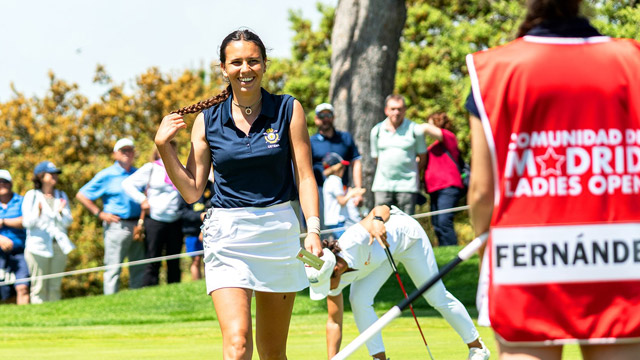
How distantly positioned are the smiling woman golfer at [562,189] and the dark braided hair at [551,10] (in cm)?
8

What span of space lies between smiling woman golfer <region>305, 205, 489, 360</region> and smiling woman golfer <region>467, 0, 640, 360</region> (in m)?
4.17

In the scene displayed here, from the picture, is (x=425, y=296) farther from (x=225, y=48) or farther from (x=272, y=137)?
(x=225, y=48)

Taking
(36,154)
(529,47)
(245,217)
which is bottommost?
(36,154)

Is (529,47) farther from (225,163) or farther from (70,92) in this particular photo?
(70,92)

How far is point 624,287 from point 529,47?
30.3 inches

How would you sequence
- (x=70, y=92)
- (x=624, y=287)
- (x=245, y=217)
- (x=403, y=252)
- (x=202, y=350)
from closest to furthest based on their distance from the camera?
(x=624, y=287) → (x=245, y=217) → (x=403, y=252) → (x=202, y=350) → (x=70, y=92)

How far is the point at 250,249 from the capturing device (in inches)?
210

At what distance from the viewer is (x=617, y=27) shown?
1065 inches

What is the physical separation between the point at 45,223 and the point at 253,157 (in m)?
9.01

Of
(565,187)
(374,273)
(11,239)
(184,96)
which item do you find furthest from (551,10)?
(184,96)

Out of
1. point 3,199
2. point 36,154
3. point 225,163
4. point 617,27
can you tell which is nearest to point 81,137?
point 36,154

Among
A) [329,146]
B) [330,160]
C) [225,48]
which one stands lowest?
[330,160]

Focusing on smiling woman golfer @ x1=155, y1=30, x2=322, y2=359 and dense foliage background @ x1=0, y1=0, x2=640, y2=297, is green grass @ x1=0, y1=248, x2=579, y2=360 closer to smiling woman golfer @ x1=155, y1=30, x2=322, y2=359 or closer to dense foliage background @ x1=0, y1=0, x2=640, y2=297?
smiling woman golfer @ x1=155, y1=30, x2=322, y2=359

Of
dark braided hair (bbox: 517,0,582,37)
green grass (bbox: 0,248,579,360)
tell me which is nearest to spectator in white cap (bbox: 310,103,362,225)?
green grass (bbox: 0,248,579,360)
